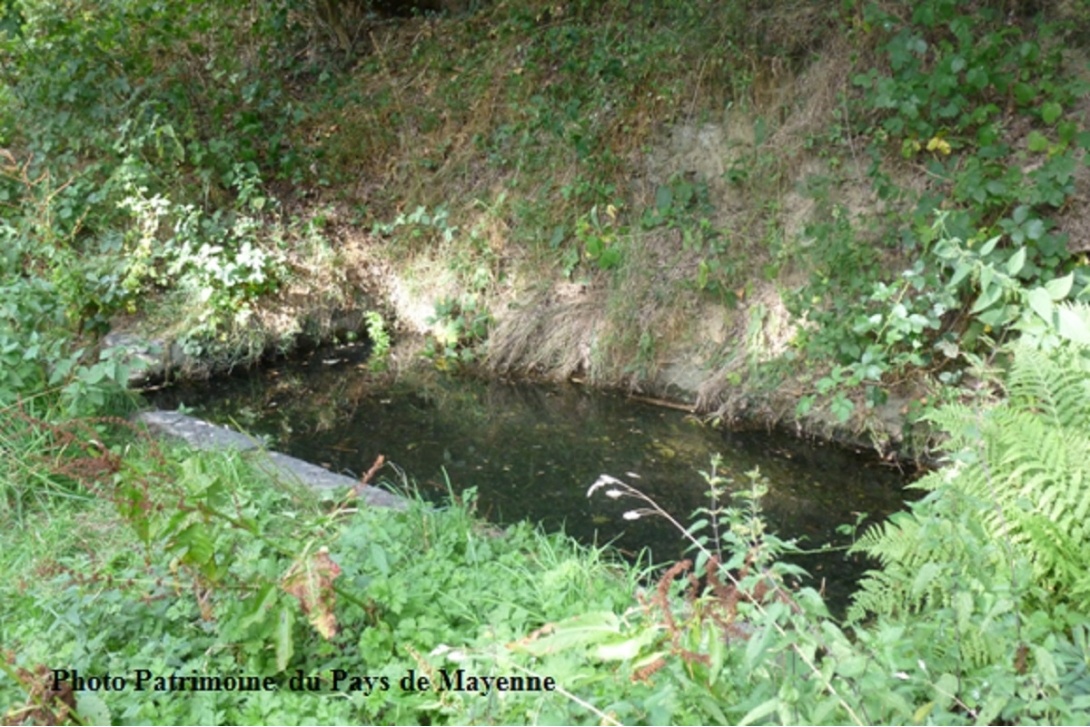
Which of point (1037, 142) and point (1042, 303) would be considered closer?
point (1042, 303)

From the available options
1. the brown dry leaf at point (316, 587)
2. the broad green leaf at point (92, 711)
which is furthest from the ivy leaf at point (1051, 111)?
the broad green leaf at point (92, 711)

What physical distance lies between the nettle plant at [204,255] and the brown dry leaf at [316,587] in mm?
4460

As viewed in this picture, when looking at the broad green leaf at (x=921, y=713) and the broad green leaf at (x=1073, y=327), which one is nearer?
the broad green leaf at (x=921, y=713)

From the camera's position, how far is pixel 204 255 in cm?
678

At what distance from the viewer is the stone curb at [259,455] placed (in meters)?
4.03

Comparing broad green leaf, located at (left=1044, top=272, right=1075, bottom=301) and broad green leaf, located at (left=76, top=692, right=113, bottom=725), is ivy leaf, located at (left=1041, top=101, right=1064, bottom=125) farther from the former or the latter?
broad green leaf, located at (left=76, top=692, right=113, bottom=725)

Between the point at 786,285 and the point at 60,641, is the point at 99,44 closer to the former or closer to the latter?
the point at 786,285

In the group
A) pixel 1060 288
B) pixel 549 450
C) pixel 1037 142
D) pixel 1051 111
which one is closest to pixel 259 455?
pixel 549 450

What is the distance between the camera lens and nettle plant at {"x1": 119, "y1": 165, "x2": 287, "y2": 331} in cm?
670

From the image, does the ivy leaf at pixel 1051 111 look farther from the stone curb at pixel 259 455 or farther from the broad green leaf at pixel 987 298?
the stone curb at pixel 259 455

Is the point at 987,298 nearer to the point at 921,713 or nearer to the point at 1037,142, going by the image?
the point at 1037,142

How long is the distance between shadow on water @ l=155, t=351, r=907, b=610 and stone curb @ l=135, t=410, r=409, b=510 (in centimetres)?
66

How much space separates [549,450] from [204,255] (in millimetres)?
2978

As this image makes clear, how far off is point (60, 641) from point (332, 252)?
16.4ft
